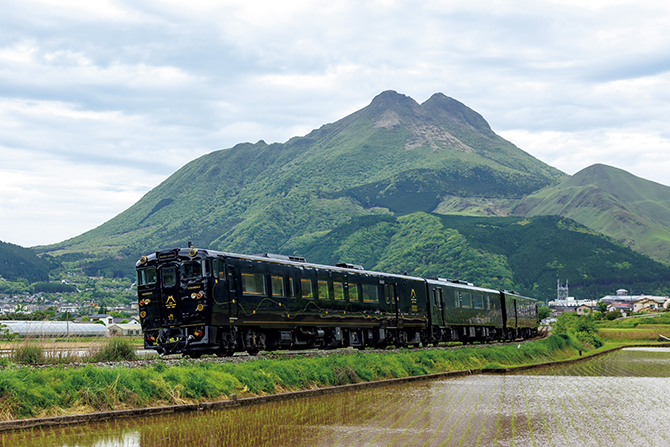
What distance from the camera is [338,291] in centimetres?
3097

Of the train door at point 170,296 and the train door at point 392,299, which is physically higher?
the train door at point 170,296

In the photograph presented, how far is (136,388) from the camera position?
13.6 meters

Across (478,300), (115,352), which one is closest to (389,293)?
(478,300)

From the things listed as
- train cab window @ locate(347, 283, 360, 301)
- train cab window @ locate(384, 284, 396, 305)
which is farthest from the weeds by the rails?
train cab window @ locate(384, 284, 396, 305)

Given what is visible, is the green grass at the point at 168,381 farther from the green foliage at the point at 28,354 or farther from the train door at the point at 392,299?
the train door at the point at 392,299

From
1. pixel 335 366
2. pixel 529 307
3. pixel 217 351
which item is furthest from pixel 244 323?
pixel 529 307

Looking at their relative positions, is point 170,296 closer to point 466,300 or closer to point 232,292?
point 232,292

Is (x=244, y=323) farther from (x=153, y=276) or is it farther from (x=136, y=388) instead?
(x=136, y=388)

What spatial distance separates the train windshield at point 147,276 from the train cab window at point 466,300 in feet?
84.2

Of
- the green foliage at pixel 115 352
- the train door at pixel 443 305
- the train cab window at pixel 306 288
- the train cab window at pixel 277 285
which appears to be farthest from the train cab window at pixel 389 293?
the green foliage at pixel 115 352

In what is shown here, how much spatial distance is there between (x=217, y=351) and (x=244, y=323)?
136 cm

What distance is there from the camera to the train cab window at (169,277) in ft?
78.3

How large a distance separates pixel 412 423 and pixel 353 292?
19.7m

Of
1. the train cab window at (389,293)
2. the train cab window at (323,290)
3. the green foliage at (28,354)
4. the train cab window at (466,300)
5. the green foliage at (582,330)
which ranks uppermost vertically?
the train cab window at (323,290)
